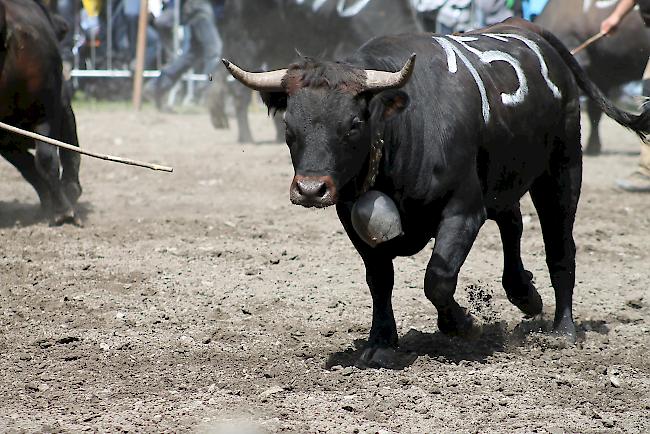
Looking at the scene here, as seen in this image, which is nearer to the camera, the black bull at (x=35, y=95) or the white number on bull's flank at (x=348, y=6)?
the black bull at (x=35, y=95)

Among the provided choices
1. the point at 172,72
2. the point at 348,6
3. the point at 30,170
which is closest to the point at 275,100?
the point at 30,170

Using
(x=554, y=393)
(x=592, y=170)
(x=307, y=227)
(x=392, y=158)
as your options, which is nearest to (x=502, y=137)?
(x=392, y=158)

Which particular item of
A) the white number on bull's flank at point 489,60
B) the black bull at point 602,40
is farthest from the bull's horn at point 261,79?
the black bull at point 602,40

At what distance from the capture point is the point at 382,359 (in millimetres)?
4750

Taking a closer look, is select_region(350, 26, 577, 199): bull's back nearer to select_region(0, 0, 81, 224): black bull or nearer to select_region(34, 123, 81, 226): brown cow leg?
select_region(0, 0, 81, 224): black bull

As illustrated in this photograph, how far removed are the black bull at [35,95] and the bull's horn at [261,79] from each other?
135 inches

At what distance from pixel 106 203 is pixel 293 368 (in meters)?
4.72

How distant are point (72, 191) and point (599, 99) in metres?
4.45

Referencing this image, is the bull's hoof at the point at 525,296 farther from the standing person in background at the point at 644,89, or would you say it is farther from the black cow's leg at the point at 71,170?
the black cow's leg at the point at 71,170

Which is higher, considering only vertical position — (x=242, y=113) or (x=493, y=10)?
(x=493, y=10)

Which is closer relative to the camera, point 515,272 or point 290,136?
point 290,136

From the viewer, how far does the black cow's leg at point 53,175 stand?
7758 mm

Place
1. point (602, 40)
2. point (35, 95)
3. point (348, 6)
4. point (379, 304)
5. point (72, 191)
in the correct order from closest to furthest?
point (379, 304), point (35, 95), point (72, 191), point (602, 40), point (348, 6)

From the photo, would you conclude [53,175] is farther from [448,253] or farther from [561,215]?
[448,253]
